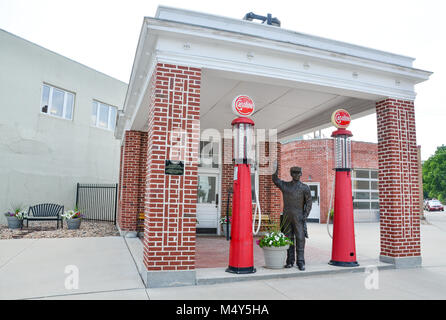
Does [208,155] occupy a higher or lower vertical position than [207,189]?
higher

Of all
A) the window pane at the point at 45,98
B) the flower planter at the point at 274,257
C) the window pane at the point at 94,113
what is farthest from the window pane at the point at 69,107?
the flower planter at the point at 274,257

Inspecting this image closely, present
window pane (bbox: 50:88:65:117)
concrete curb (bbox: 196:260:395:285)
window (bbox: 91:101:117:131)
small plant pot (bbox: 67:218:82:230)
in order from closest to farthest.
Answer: concrete curb (bbox: 196:260:395:285) → small plant pot (bbox: 67:218:82:230) → window pane (bbox: 50:88:65:117) → window (bbox: 91:101:117:131)

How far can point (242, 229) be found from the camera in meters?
4.98

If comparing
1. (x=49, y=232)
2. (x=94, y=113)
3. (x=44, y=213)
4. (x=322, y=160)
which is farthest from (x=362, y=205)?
(x=44, y=213)

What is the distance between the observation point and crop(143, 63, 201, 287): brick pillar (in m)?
4.55

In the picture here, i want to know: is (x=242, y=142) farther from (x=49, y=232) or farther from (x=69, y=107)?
(x=69, y=107)

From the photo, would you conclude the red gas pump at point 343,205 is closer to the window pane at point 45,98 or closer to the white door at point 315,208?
the white door at point 315,208

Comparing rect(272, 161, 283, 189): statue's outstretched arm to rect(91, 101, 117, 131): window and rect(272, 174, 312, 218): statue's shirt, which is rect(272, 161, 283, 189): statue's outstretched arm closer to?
rect(272, 174, 312, 218): statue's shirt

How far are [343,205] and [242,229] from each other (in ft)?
6.38

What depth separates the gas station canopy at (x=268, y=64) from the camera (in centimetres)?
Result: 484

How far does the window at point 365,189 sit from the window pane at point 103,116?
13.2m

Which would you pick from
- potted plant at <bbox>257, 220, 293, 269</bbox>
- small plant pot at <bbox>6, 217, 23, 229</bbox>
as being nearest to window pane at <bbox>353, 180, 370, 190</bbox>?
potted plant at <bbox>257, 220, 293, 269</bbox>

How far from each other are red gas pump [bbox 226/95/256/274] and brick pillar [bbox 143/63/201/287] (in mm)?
665
